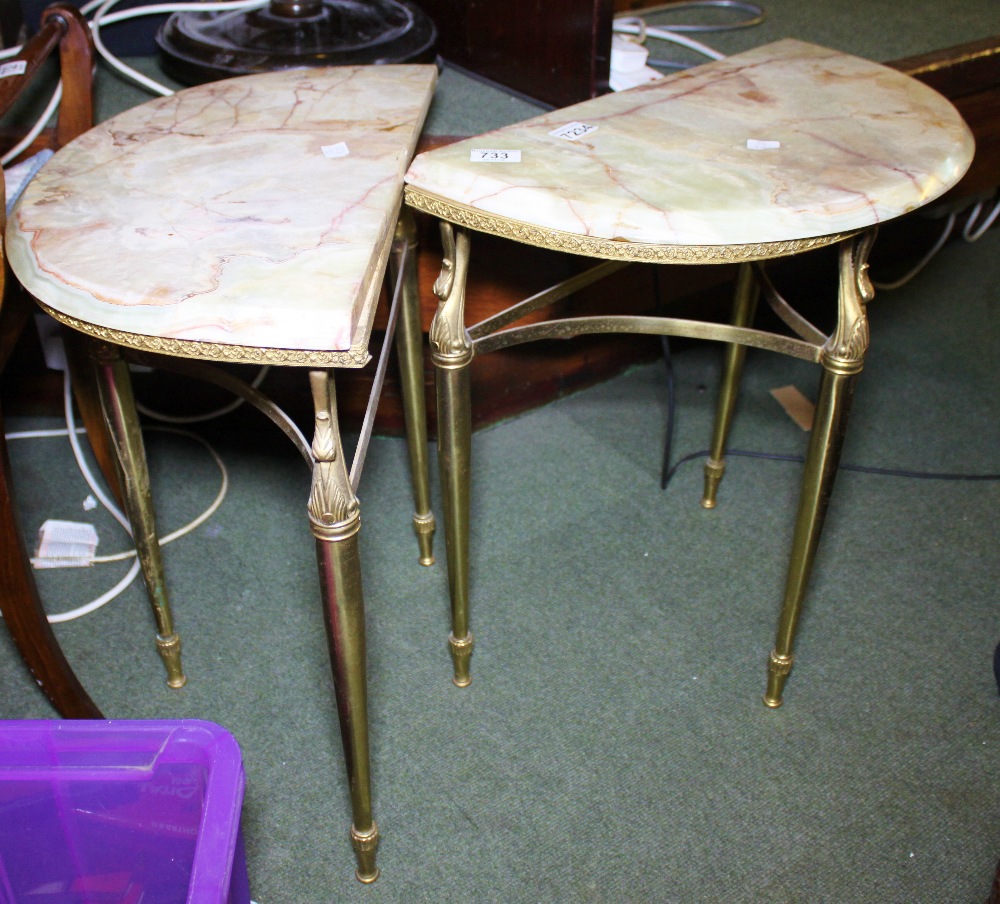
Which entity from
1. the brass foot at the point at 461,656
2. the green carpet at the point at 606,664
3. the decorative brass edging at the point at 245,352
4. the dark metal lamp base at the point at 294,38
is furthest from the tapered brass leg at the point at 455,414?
the dark metal lamp base at the point at 294,38

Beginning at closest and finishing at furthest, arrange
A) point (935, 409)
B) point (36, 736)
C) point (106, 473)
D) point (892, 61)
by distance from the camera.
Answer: point (36, 736) → point (106, 473) → point (892, 61) → point (935, 409)

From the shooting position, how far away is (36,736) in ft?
2.61

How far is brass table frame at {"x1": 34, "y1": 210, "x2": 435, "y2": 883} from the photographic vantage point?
2.44ft

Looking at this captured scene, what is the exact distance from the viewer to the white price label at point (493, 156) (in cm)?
90

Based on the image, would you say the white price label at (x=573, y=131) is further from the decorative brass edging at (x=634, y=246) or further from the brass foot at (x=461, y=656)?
the brass foot at (x=461, y=656)

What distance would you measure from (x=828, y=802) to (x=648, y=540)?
1.41ft

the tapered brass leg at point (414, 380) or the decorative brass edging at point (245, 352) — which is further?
the tapered brass leg at point (414, 380)

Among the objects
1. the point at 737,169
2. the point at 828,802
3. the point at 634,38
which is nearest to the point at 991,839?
the point at 828,802

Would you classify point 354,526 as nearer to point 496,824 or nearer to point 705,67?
point 496,824

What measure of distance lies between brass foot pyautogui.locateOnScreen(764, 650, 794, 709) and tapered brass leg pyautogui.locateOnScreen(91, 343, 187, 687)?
641mm

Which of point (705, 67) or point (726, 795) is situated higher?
point (705, 67)

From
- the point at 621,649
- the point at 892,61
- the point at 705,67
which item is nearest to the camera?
the point at 705,67

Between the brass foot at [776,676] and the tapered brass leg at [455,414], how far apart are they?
324mm

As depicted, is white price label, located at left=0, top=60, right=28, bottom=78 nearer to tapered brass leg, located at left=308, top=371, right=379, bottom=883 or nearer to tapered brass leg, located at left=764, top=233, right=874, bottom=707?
tapered brass leg, located at left=308, top=371, right=379, bottom=883
